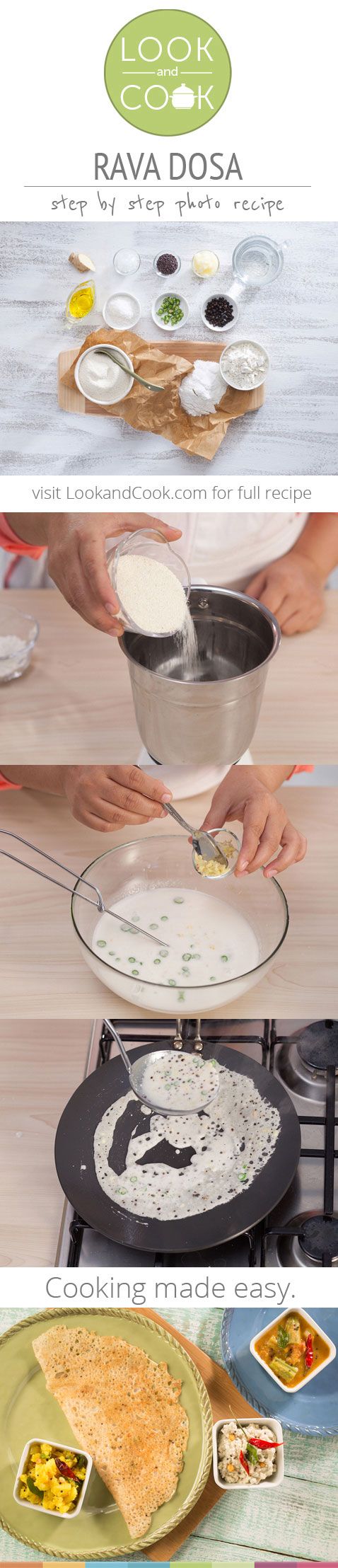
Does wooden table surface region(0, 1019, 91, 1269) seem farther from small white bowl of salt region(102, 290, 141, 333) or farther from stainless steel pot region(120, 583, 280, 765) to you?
small white bowl of salt region(102, 290, 141, 333)

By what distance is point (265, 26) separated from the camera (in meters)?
0.79

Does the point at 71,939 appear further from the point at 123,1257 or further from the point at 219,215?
the point at 219,215

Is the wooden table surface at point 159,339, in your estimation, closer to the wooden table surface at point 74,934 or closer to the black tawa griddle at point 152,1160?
the wooden table surface at point 74,934

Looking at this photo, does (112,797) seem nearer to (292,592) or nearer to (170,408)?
(292,592)

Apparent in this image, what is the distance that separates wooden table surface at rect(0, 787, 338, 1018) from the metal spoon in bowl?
397mm

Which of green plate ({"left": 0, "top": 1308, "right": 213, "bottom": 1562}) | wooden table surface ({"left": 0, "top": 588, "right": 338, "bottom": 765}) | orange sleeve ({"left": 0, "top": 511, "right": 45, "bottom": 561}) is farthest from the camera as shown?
orange sleeve ({"left": 0, "top": 511, "right": 45, "bottom": 561})

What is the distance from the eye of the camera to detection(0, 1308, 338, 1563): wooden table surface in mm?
A: 494

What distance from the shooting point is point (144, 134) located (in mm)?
809

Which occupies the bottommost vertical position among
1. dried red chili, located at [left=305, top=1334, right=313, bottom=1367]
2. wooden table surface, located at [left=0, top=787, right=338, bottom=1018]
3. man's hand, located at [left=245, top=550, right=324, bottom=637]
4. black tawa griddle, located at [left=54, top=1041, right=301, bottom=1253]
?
dried red chili, located at [left=305, top=1334, right=313, bottom=1367]

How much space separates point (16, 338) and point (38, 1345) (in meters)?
0.76

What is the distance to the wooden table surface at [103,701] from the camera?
710mm

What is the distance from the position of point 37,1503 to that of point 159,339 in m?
0.83

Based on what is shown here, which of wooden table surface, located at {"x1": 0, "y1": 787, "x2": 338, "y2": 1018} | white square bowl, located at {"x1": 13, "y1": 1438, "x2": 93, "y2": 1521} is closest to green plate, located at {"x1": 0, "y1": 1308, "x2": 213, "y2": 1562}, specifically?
white square bowl, located at {"x1": 13, "y1": 1438, "x2": 93, "y2": 1521}

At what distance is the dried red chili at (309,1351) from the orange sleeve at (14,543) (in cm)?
58
